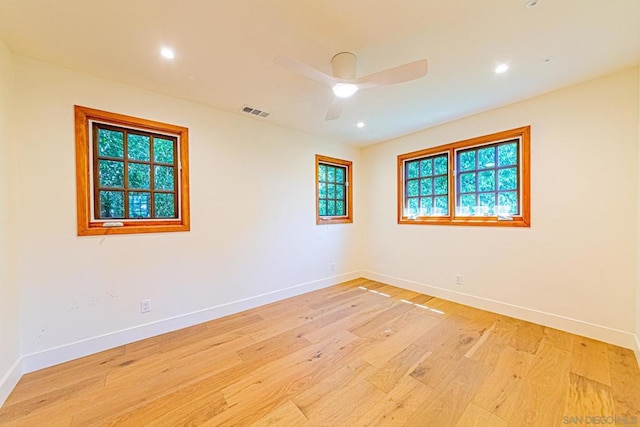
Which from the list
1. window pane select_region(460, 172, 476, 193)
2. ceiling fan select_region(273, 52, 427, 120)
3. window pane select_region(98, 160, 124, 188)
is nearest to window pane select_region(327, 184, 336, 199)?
window pane select_region(460, 172, 476, 193)

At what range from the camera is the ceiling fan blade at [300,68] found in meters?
1.61

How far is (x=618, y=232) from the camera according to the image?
231 centimetres

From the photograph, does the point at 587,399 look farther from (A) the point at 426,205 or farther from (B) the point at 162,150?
(B) the point at 162,150

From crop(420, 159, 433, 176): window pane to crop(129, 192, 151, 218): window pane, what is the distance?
3.64m

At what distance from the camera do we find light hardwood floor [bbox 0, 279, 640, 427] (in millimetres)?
1553

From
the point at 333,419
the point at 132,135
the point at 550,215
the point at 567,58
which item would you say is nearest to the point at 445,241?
the point at 550,215

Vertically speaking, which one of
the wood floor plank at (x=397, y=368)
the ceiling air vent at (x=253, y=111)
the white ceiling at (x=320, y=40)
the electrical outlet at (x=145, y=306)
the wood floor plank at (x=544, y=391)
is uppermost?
the white ceiling at (x=320, y=40)

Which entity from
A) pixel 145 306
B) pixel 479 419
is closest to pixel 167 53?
pixel 145 306

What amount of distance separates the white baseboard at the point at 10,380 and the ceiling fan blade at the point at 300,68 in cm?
280

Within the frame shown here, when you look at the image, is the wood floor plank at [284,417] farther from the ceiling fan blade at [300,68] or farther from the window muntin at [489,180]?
the window muntin at [489,180]

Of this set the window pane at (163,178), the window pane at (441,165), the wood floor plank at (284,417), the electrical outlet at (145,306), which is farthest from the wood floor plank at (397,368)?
the window pane at (163,178)

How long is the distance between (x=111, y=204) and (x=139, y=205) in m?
0.22

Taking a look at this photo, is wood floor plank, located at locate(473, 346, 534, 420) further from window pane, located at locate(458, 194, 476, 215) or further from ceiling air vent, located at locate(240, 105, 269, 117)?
ceiling air vent, located at locate(240, 105, 269, 117)

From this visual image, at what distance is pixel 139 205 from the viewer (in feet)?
8.46
